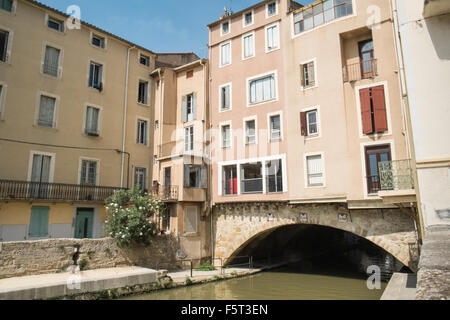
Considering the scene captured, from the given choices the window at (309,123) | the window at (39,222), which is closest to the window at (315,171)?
the window at (309,123)

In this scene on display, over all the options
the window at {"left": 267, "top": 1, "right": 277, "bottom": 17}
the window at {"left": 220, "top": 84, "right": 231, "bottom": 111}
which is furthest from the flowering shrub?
the window at {"left": 267, "top": 1, "right": 277, "bottom": 17}

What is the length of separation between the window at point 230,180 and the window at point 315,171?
17.6 feet

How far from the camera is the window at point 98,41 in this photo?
24.4 metres

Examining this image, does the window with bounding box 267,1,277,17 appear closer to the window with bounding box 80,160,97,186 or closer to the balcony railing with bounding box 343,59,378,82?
the balcony railing with bounding box 343,59,378,82

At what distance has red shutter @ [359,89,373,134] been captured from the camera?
16.1 meters

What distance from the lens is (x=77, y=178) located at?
22.1m

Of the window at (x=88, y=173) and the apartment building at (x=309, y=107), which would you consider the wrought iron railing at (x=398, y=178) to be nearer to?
the apartment building at (x=309, y=107)

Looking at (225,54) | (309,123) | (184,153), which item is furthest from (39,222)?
(309,123)

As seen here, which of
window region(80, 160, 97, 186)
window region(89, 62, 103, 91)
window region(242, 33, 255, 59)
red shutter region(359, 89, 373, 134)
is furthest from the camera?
window region(89, 62, 103, 91)

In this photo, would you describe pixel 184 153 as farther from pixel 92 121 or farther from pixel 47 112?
pixel 47 112

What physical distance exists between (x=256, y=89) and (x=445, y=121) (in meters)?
13.4

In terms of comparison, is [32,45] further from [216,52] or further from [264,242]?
[264,242]

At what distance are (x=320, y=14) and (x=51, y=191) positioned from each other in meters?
19.1

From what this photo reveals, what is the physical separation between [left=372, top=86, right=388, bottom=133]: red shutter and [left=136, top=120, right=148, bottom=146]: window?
17.1m
